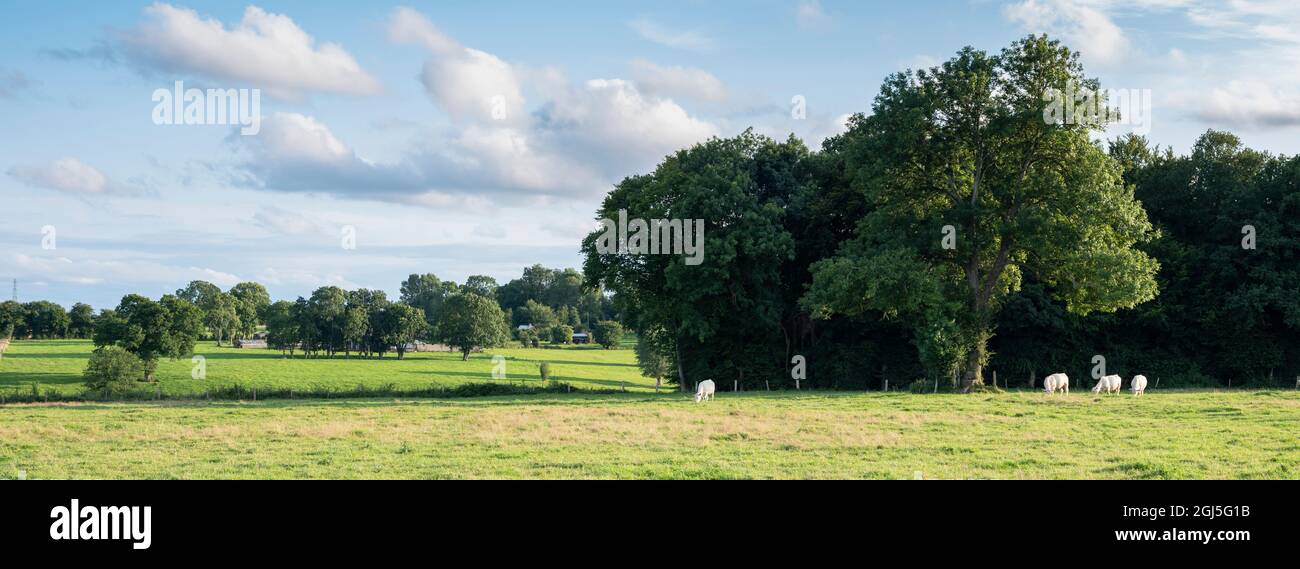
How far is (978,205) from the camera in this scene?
147 feet

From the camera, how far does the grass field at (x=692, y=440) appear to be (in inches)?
746

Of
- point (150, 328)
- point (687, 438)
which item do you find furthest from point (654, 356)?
point (687, 438)

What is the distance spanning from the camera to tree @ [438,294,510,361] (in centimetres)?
12475

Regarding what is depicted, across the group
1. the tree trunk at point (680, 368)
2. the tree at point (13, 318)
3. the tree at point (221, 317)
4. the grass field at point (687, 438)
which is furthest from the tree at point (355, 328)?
the grass field at point (687, 438)

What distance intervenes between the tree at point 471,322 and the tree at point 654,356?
45724mm

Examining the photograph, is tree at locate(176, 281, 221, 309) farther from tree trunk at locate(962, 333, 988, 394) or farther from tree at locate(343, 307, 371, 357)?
tree trunk at locate(962, 333, 988, 394)

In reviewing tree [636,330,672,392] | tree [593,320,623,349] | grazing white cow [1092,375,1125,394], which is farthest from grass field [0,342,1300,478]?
tree [593,320,623,349]

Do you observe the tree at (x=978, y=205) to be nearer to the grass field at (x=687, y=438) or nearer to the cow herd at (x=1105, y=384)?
the cow herd at (x=1105, y=384)

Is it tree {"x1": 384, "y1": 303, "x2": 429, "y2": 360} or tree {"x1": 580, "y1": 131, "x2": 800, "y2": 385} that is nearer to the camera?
tree {"x1": 580, "y1": 131, "x2": 800, "y2": 385}

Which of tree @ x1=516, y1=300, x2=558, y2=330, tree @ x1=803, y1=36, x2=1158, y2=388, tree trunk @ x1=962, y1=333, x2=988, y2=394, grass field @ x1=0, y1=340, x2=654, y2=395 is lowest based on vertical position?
grass field @ x1=0, y1=340, x2=654, y2=395

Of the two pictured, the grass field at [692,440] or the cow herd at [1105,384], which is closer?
the grass field at [692,440]

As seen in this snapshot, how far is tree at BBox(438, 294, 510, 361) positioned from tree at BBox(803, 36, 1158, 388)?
274ft

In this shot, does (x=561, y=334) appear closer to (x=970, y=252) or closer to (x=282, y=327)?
(x=282, y=327)

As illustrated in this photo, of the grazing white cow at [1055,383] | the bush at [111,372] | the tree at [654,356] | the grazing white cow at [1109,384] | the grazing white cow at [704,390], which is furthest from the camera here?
the bush at [111,372]
